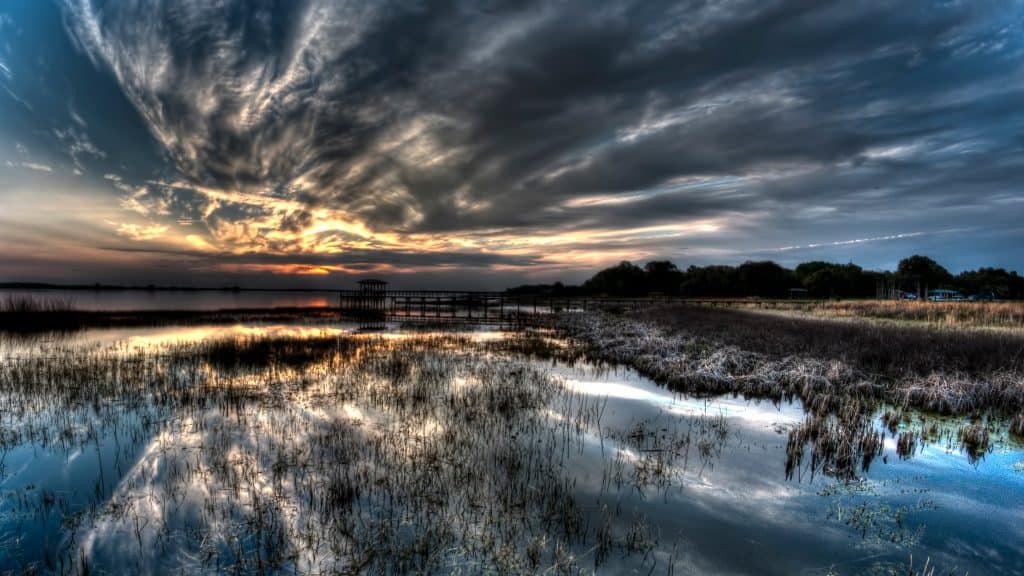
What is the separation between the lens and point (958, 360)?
1262 centimetres

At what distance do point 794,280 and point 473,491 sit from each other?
439ft

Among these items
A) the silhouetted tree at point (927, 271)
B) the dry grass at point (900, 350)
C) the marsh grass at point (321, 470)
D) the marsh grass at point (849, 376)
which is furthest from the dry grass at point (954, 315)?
the silhouetted tree at point (927, 271)

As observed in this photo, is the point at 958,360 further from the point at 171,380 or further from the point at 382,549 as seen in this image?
the point at 171,380

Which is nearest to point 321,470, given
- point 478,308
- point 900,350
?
point 900,350

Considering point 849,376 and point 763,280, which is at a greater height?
point 763,280

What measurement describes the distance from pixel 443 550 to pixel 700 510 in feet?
11.8

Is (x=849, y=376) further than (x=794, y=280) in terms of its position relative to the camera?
No

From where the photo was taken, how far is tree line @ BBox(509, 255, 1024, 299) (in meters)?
102

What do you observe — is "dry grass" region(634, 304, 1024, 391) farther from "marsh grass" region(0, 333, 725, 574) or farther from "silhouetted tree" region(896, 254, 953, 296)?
"silhouetted tree" region(896, 254, 953, 296)

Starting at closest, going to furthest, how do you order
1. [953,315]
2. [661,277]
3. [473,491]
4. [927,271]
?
[473,491] < [953,315] < [927,271] < [661,277]

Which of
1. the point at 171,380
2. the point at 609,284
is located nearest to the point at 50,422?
the point at 171,380

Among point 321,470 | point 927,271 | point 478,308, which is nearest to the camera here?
point 321,470

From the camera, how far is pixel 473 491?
613 centimetres

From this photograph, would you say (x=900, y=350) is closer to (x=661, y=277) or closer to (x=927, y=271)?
(x=661, y=277)
